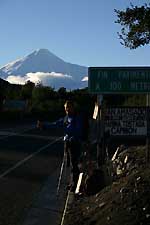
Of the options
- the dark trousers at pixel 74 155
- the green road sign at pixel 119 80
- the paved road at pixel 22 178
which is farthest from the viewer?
the green road sign at pixel 119 80

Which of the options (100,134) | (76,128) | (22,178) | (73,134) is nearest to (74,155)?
(73,134)

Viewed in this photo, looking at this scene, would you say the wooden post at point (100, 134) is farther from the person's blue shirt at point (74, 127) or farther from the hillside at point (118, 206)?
the hillside at point (118, 206)

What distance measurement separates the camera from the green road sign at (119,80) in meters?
12.9

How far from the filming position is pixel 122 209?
7.94 m

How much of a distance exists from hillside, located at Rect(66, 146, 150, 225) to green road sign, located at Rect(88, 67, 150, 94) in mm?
3425

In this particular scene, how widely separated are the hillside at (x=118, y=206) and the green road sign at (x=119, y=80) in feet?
11.2

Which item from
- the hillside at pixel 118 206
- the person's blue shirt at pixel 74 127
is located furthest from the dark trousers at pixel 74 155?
the hillside at pixel 118 206

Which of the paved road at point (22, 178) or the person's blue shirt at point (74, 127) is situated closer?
the paved road at point (22, 178)

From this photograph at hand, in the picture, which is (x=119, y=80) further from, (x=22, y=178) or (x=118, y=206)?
(x=118, y=206)

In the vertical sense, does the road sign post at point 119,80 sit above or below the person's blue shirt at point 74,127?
above

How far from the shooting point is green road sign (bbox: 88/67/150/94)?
12.9 metres

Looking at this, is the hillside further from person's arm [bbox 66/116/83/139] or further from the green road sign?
the green road sign

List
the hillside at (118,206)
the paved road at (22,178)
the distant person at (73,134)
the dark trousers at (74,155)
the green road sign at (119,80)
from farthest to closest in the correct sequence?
the green road sign at (119,80)
the dark trousers at (74,155)
the distant person at (73,134)
the paved road at (22,178)
the hillside at (118,206)

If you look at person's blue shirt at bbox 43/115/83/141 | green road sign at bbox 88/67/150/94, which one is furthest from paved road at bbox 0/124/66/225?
green road sign at bbox 88/67/150/94
